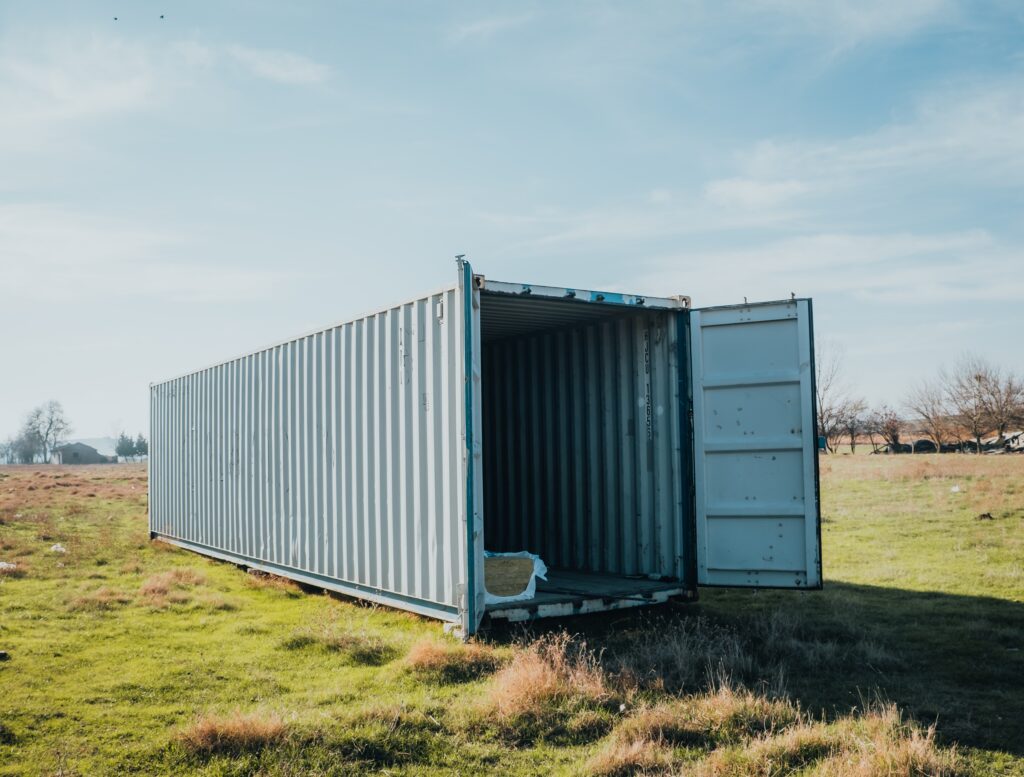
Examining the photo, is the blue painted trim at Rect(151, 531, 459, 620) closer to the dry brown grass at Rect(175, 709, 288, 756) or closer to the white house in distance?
the dry brown grass at Rect(175, 709, 288, 756)

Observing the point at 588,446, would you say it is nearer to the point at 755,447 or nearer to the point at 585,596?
the point at 755,447

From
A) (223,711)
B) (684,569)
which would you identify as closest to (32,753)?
(223,711)

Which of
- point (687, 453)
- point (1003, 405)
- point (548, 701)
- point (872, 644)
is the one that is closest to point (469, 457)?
point (548, 701)

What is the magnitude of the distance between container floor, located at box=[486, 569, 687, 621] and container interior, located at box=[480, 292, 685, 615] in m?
0.02

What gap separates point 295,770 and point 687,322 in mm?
6108

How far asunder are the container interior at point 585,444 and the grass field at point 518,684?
801 millimetres

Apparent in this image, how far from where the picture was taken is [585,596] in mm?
8234

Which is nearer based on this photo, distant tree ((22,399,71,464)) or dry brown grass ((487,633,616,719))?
dry brown grass ((487,633,616,719))

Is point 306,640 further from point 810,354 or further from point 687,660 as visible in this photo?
point 810,354

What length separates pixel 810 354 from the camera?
8562mm

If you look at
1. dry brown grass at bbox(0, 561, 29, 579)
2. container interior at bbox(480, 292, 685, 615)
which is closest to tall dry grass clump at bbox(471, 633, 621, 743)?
container interior at bbox(480, 292, 685, 615)

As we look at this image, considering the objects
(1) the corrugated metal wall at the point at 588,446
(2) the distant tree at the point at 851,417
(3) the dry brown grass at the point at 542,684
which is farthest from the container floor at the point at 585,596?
(2) the distant tree at the point at 851,417

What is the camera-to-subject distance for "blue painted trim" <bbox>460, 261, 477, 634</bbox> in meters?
7.60

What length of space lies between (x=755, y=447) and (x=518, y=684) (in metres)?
4.00
